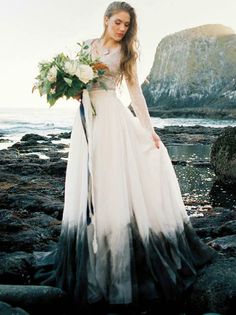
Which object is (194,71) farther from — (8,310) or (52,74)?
(8,310)

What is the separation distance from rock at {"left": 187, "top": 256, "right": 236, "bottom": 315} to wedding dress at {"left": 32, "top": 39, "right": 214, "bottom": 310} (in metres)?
0.13

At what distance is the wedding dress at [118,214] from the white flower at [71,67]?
304mm

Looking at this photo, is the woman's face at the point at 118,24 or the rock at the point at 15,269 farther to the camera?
the rock at the point at 15,269

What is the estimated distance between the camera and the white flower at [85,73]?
3.69 metres

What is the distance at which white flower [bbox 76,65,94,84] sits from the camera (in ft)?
12.1

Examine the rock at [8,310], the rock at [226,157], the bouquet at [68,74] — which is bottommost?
the rock at [226,157]

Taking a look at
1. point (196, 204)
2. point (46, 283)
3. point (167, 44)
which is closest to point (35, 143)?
point (196, 204)

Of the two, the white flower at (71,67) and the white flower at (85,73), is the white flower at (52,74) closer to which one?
the white flower at (71,67)

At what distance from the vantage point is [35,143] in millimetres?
23719

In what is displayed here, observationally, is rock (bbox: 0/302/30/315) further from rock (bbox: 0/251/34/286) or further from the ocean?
the ocean

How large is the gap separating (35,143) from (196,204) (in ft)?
51.9

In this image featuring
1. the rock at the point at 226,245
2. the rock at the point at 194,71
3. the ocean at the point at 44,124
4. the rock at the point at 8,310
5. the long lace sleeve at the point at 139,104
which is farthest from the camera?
the rock at the point at 194,71

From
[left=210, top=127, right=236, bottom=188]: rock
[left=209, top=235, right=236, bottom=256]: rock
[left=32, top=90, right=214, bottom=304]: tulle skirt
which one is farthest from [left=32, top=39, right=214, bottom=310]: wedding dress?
[left=210, top=127, right=236, bottom=188]: rock

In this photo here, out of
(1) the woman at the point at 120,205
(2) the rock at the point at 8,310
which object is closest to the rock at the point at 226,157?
(1) the woman at the point at 120,205
